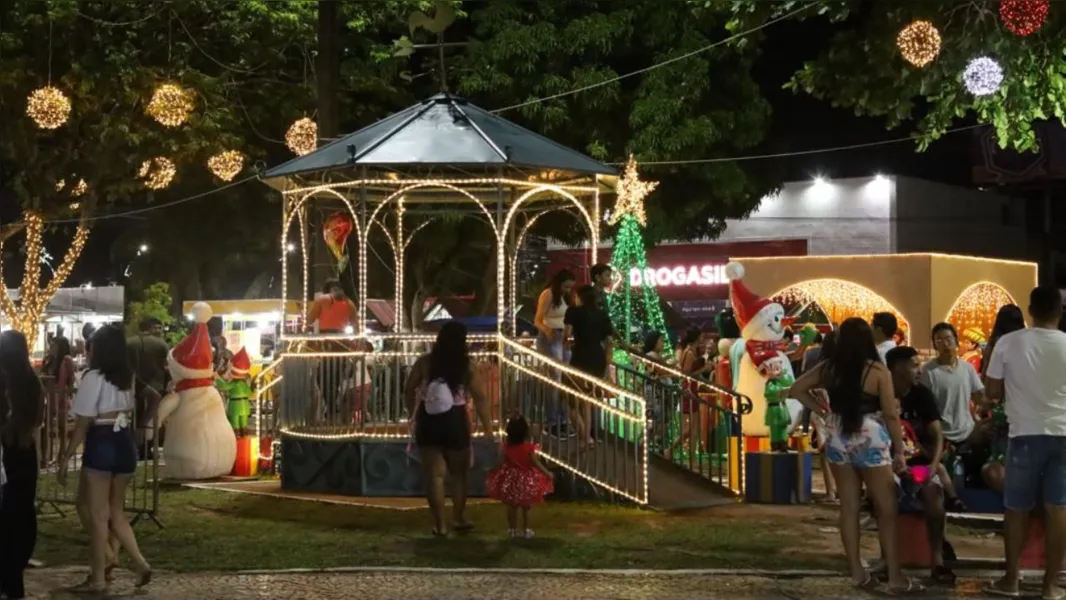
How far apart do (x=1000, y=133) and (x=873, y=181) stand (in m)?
20.0

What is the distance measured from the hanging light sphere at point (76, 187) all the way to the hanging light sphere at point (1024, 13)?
19009 millimetres

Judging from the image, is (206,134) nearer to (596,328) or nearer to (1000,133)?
(596,328)

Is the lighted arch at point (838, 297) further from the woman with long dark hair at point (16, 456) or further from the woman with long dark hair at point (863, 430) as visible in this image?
the woman with long dark hair at point (16, 456)

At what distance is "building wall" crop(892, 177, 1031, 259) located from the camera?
1404 inches

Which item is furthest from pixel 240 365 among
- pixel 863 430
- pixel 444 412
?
pixel 863 430

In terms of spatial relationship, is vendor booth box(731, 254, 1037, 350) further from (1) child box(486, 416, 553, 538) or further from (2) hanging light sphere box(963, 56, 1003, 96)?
(1) child box(486, 416, 553, 538)

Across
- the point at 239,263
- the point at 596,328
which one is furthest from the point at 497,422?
the point at 239,263

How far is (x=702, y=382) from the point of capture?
51.3ft

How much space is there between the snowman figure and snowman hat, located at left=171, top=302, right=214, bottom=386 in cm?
589

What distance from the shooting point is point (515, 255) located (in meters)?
17.5

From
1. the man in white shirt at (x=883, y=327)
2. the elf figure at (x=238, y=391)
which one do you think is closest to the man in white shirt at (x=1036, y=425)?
the man in white shirt at (x=883, y=327)

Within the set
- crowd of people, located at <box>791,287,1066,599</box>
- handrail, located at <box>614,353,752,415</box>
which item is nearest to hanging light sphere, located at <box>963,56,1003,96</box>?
handrail, located at <box>614,353,752,415</box>

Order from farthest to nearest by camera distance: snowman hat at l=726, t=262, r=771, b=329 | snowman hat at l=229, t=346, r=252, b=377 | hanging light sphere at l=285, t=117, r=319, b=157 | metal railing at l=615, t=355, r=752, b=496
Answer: hanging light sphere at l=285, t=117, r=319, b=157 < snowman hat at l=229, t=346, r=252, b=377 < snowman hat at l=726, t=262, r=771, b=329 < metal railing at l=615, t=355, r=752, b=496

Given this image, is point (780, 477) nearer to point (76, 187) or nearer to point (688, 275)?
point (76, 187)
